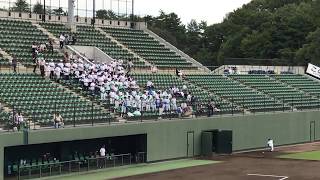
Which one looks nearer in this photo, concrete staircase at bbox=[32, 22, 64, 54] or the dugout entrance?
the dugout entrance

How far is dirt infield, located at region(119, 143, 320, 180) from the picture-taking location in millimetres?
29375

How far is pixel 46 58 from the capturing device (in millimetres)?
40625

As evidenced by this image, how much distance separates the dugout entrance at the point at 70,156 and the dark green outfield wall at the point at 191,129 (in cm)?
119

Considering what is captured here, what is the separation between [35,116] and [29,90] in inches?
128

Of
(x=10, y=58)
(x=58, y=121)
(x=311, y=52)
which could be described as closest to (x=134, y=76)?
(x=10, y=58)

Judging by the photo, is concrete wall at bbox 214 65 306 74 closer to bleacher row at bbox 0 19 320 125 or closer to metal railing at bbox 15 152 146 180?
bleacher row at bbox 0 19 320 125

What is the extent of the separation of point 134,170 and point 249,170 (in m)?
6.19

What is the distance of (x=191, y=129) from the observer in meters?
37.7

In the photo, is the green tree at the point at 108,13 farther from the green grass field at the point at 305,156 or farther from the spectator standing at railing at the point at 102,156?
the spectator standing at railing at the point at 102,156

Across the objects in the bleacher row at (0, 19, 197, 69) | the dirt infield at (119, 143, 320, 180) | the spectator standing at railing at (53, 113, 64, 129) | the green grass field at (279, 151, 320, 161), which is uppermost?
the bleacher row at (0, 19, 197, 69)

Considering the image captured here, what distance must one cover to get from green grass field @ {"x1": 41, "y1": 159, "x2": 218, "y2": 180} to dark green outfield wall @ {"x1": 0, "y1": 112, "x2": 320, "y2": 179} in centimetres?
94

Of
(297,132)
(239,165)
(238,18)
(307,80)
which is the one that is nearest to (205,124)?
(239,165)

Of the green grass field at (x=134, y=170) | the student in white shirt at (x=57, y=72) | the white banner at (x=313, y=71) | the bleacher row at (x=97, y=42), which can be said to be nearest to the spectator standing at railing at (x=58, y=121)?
the green grass field at (x=134, y=170)

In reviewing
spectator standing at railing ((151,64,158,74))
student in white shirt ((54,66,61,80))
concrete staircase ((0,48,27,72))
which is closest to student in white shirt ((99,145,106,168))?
student in white shirt ((54,66,61,80))
